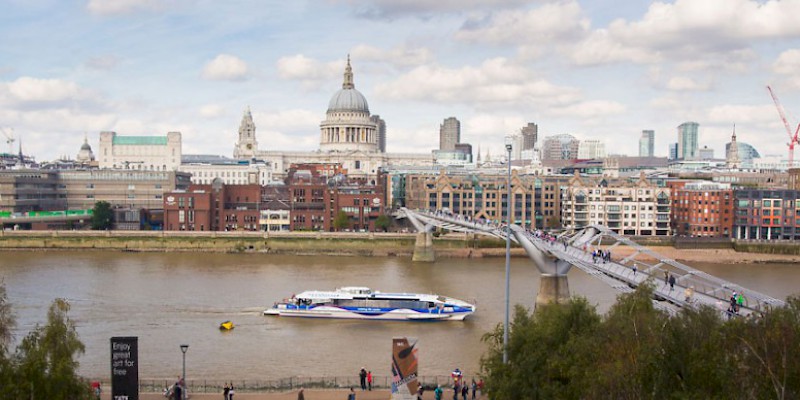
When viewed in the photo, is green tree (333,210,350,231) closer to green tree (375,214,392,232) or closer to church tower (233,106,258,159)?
green tree (375,214,392,232)

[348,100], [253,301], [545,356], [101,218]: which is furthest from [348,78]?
[545,356]

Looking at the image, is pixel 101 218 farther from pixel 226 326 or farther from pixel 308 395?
pixel 308 395

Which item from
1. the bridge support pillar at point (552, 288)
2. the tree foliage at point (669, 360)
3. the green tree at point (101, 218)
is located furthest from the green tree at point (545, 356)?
the green tree at point (101, 218)

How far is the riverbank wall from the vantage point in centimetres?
6069

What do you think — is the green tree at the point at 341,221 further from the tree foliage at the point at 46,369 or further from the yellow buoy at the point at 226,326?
the tree foliage at the point at 46,369

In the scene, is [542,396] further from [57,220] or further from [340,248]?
[57,220]

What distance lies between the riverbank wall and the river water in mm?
2673

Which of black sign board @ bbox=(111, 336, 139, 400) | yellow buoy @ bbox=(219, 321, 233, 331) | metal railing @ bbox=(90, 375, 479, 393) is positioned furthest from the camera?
yellow buoy @ bbox=(219, 321, 233, 331)

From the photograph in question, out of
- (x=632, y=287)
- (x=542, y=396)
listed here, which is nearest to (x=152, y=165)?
(x=632, y=287)

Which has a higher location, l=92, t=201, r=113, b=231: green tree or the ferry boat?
l=92, t=201, r=113, b=231: green tree

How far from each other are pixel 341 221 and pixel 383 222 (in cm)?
314

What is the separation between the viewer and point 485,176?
80.6 metres

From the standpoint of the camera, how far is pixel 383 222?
68000mm

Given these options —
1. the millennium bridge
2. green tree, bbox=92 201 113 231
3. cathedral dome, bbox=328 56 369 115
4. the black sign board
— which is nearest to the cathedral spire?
cathedral dome, bbox=328 56 369 115
